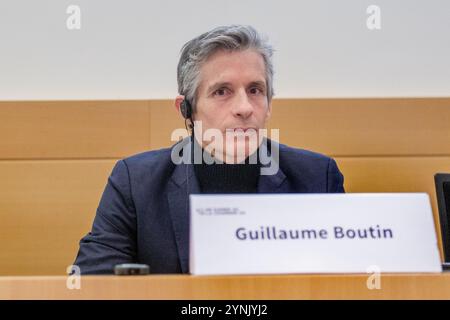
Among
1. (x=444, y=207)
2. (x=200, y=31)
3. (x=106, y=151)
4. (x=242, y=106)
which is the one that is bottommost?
(x=444, y=207)

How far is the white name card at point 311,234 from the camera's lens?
0.99 m

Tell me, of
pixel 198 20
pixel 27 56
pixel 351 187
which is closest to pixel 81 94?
pixel 27 56

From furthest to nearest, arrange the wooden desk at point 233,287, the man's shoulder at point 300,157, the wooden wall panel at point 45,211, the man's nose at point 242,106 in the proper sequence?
the wooden wall panel at point 45,211
the man's shoulder at point 300,157
the man's nose at point 242,106
the wooden desk at point 233,287

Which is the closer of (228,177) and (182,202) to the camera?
(182,202)

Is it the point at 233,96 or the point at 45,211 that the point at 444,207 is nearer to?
the point at 233,96

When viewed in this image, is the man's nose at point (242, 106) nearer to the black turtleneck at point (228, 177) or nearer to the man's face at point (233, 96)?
the man's face at point (233, 96)

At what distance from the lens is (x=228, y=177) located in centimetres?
182

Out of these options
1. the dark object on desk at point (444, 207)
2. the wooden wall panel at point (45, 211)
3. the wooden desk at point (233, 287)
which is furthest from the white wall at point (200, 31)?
the wooden desk at point (233, 287)

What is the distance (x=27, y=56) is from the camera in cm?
253

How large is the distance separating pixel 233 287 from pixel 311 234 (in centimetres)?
15

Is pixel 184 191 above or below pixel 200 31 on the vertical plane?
below

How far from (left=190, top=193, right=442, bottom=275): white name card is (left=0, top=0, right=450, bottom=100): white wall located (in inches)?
60.3

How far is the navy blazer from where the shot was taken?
62.6 inches

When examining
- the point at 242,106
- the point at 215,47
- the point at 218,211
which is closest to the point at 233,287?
the point at 218,211
